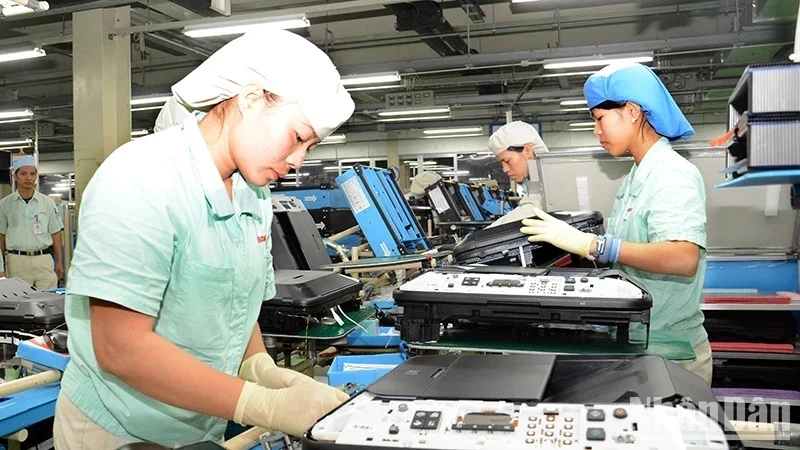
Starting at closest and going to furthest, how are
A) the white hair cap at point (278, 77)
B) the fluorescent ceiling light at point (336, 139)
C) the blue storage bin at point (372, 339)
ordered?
1. the white hair cap at point (278, 77)
2. the blue storage bin at point (372, 339)
3. the fluorescent ceiling light at point (336, 139)

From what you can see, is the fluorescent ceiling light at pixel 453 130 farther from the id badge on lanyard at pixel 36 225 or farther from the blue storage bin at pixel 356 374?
the blue storage bin at pixel 356 374

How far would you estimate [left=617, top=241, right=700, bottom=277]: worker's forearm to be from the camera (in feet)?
6.11

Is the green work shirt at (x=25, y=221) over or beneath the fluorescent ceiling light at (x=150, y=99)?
beneath

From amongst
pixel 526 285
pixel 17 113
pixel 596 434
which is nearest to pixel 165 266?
pixel 596 434

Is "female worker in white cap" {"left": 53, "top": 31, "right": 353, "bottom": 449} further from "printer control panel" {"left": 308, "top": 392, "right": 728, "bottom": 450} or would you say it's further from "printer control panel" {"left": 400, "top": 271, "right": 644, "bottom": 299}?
"printer control panel" {"left": 400, "top": 271, "right": 644, "bottom": 299}

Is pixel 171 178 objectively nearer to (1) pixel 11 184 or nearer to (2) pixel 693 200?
(2) pixel 693 200

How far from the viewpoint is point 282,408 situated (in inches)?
46.9

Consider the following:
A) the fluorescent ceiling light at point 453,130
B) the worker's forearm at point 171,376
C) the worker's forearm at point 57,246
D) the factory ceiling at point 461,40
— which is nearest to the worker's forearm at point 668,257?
the worker's forearm at point 171,376

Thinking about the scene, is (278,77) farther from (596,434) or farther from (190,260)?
(596,434)

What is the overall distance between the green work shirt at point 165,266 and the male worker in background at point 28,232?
5.85m

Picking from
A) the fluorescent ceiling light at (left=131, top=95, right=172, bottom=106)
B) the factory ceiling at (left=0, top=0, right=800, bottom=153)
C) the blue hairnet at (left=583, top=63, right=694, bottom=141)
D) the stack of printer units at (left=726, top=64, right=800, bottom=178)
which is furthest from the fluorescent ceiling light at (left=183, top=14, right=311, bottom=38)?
the stack of printer units at (left=726, top=64, right=800, bottom=178)

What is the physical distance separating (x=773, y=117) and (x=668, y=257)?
2.12 ft

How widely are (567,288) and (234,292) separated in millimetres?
900

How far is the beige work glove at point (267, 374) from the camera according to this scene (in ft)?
4.77
